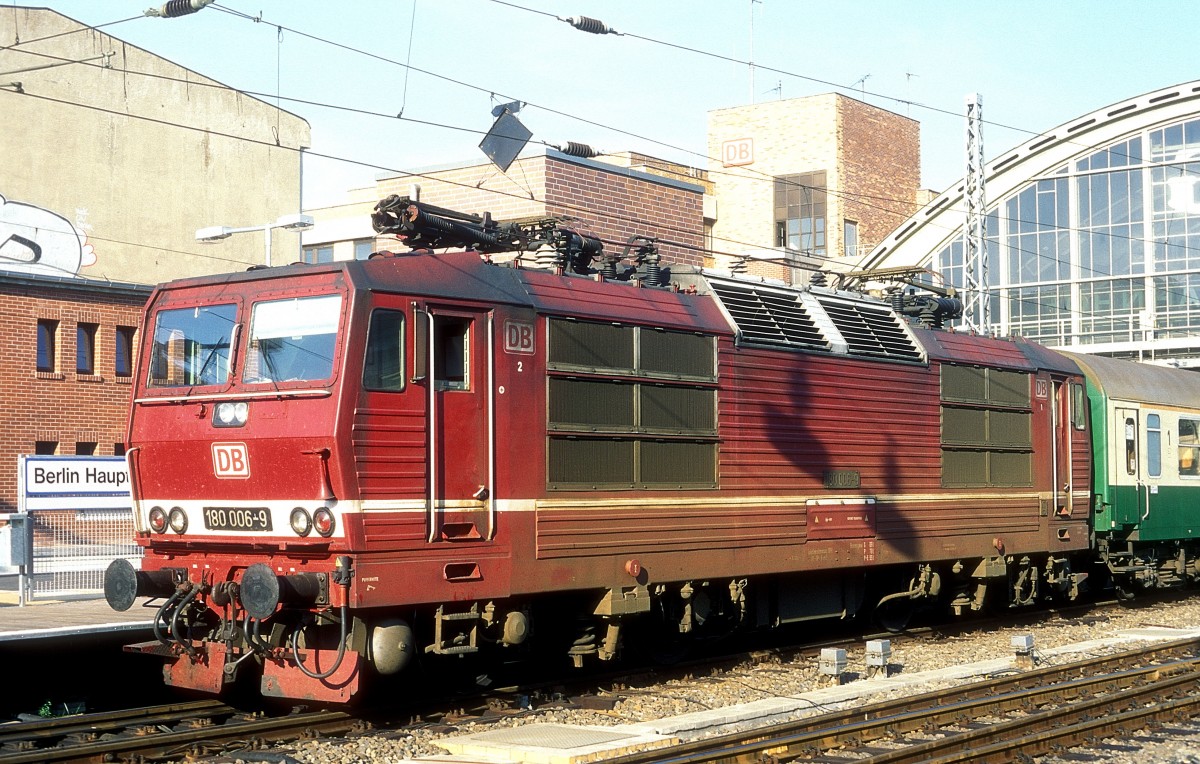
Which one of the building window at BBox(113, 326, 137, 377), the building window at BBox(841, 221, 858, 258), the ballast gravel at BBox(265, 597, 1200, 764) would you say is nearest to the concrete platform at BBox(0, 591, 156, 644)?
the ballast gravel at BBox(265, 597, 1200, 764)

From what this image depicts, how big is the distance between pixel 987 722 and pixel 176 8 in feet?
35.0

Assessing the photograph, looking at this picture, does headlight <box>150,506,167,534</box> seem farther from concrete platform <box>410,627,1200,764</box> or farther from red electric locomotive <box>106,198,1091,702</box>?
concrete platform <box>410,627,1200,764</box>

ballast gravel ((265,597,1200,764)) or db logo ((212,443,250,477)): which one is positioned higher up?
db logo ((212,443,250,477))

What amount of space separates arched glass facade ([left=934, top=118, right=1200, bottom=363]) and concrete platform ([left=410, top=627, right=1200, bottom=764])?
37.2 meters

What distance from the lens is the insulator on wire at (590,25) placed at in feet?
51.6

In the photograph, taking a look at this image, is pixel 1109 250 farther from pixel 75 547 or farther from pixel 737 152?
pixel 75 547

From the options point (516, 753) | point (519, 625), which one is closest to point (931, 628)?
point (519, 625)

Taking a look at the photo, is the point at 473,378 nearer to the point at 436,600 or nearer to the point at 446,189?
the point at 436,600

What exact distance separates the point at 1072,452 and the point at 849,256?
38674 mm

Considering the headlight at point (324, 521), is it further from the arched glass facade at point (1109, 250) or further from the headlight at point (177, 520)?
the arched glass facade at point (1109, 250)

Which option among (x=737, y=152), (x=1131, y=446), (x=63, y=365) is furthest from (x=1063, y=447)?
(x=737, y=152)

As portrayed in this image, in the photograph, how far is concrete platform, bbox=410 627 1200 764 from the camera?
9.09m

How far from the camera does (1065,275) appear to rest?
5109 centimetres

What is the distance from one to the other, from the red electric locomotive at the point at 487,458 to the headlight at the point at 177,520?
79 mm
